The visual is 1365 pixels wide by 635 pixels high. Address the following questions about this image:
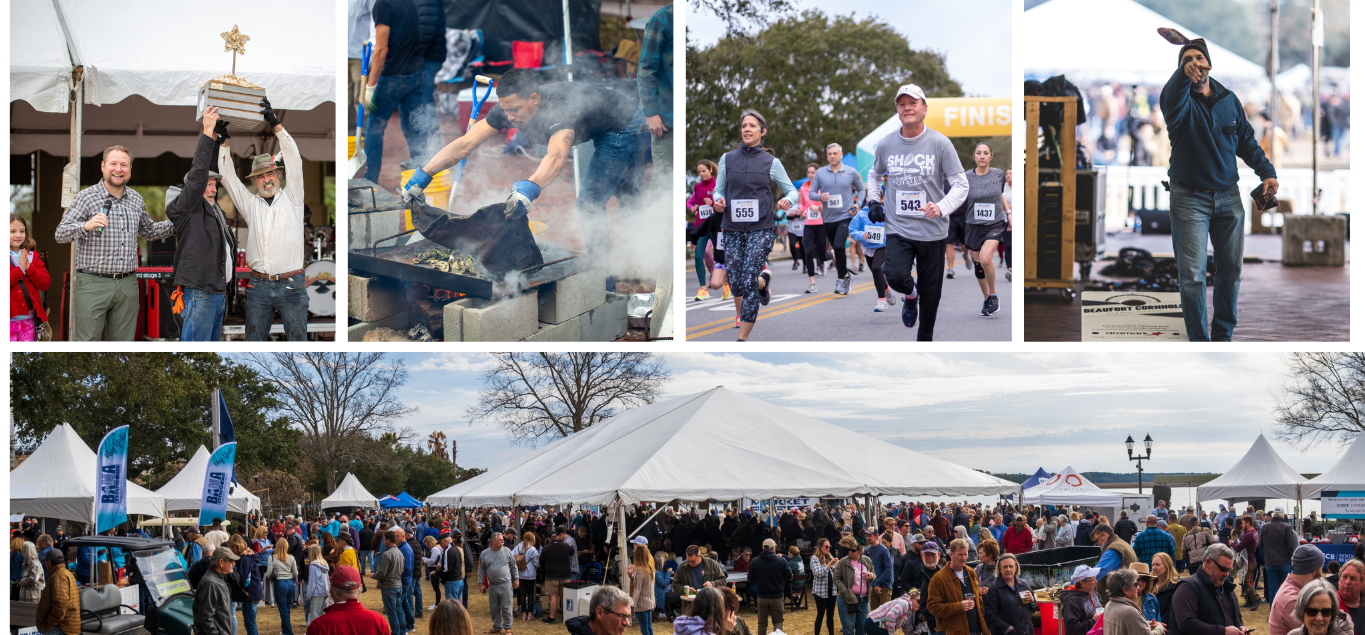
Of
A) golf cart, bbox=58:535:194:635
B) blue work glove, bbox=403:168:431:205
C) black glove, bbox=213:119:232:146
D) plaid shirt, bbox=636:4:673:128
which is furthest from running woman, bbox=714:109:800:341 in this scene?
golf cart, bbox=58:535:194:635

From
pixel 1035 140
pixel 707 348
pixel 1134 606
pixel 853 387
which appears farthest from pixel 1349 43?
pixel 853 387

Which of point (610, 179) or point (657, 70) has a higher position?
point (657, 70)

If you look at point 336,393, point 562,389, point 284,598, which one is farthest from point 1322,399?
point 336,393

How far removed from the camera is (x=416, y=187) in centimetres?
1052

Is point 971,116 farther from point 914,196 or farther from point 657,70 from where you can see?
point 657,70

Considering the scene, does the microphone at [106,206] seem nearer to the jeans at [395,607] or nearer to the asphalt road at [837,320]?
the jeans at [395,607]

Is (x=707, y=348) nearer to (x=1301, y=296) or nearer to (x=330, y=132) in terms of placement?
(x=330, y=132)

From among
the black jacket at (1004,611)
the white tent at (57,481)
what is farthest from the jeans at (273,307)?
the black jacket at (1004,611)

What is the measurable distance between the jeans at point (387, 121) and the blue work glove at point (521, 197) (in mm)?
905

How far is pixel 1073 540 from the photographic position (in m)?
15.1

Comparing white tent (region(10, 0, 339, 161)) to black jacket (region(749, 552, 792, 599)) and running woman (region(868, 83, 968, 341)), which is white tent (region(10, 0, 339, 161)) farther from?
black jacket (region(749, 552, 792, 599))

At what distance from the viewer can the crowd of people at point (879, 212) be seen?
10242 mm

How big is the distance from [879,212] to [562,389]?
59.8ft

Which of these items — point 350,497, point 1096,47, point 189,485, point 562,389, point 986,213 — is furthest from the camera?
point 562,389
